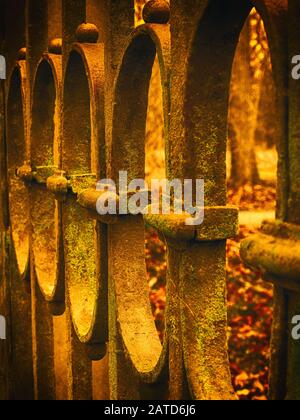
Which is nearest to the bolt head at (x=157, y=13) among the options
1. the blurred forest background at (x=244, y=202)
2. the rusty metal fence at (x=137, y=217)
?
the rusty metal fence at (x=137, y=217)

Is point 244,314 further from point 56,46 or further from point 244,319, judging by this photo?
point 56,46

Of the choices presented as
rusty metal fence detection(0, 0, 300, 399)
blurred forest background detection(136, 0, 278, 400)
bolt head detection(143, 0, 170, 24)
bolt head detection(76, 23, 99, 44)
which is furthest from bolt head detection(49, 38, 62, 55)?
blurred forest background detection(136, 0, 278, 400)

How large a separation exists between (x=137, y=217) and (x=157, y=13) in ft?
1.63

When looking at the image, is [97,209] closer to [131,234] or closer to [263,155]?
[131,234]

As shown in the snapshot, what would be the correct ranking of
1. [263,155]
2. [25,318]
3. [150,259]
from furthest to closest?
[263,155] → [150,259] → [25,318]

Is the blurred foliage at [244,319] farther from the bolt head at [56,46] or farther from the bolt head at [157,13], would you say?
the bolt head at [157,13]

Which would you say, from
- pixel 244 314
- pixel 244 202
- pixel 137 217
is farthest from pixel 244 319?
pixel 244 202

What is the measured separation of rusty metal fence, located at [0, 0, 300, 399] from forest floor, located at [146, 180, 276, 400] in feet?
7.06

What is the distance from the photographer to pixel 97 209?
5.02ft

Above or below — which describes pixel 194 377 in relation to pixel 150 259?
above

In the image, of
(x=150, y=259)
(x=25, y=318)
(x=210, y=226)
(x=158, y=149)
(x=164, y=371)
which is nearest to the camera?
(x=210, y=226)

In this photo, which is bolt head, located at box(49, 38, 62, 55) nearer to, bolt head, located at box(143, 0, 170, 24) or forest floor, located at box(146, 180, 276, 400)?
bolt head, located at box(143, 0, 170, 24)

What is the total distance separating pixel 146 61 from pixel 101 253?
500 millimetres
